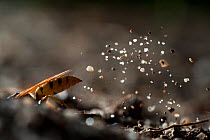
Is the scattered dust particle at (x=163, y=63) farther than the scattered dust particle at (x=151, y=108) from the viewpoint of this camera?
Yes

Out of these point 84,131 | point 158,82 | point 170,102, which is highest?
point 158,82

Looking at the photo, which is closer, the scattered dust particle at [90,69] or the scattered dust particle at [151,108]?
the scattered dust particle at [151,108]

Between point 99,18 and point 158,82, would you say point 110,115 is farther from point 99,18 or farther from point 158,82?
point 99,18

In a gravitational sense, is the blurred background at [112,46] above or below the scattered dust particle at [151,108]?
above

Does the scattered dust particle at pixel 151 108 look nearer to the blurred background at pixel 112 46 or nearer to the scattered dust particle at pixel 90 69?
the blurred background at pixel 112 46

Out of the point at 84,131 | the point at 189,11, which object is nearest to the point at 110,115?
the point at 84,131

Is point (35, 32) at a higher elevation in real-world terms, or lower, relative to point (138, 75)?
higher

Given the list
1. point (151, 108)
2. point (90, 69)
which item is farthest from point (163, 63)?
point (151, 108)

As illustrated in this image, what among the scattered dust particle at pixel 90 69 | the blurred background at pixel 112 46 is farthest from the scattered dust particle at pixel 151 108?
the scattered dust particle at pixel 90 69

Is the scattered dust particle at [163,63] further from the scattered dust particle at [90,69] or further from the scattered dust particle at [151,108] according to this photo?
the scattered dust particle at [151,108]

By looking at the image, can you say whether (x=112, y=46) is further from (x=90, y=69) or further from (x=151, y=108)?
(x=151, y=108)
